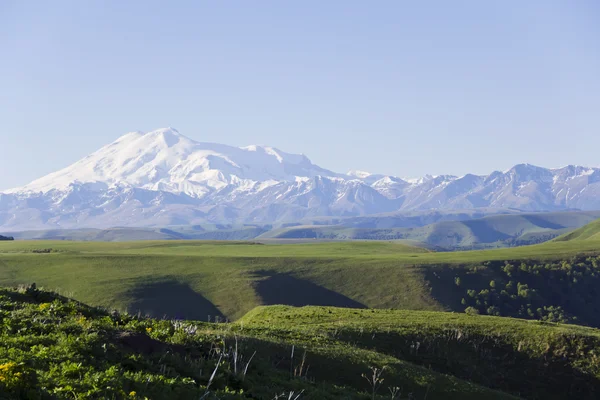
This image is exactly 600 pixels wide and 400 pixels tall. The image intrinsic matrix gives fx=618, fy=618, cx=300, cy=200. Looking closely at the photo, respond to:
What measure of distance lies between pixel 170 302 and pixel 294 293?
3046 centimetres

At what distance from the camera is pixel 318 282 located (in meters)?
155

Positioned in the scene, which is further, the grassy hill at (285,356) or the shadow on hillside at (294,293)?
the shadow on hillside at (294,293)

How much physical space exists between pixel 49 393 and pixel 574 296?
168297mm

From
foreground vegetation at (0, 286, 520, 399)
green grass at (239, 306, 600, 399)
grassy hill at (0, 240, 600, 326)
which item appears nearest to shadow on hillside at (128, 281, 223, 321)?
grassy hill at (0, 240, 600, 326)

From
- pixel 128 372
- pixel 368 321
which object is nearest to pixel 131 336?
pixel 128 372

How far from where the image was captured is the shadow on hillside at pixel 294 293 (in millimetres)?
140500

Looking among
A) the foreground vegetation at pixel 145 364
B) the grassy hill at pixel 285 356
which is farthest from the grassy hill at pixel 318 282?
the foreground vegetation at pixel 145 364

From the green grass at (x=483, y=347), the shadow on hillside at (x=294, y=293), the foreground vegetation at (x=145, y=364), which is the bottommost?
the shadow on hillside at (x=294, y=293)

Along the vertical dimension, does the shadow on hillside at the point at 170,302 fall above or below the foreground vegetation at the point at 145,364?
below

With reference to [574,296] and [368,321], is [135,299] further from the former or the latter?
[574,296]

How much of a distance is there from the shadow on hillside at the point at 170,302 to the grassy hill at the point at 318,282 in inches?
8.6

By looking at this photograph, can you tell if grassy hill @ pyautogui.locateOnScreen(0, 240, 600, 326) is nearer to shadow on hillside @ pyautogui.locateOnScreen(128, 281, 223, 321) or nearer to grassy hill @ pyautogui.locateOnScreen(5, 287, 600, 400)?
shadow on hillside @ pyautogui.locateOnScreen(128, 281, 223, 321)

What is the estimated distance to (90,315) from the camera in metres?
26.4

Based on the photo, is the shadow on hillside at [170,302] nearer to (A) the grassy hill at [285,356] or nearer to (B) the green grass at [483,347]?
(A) the grassy hill at [285,356]
